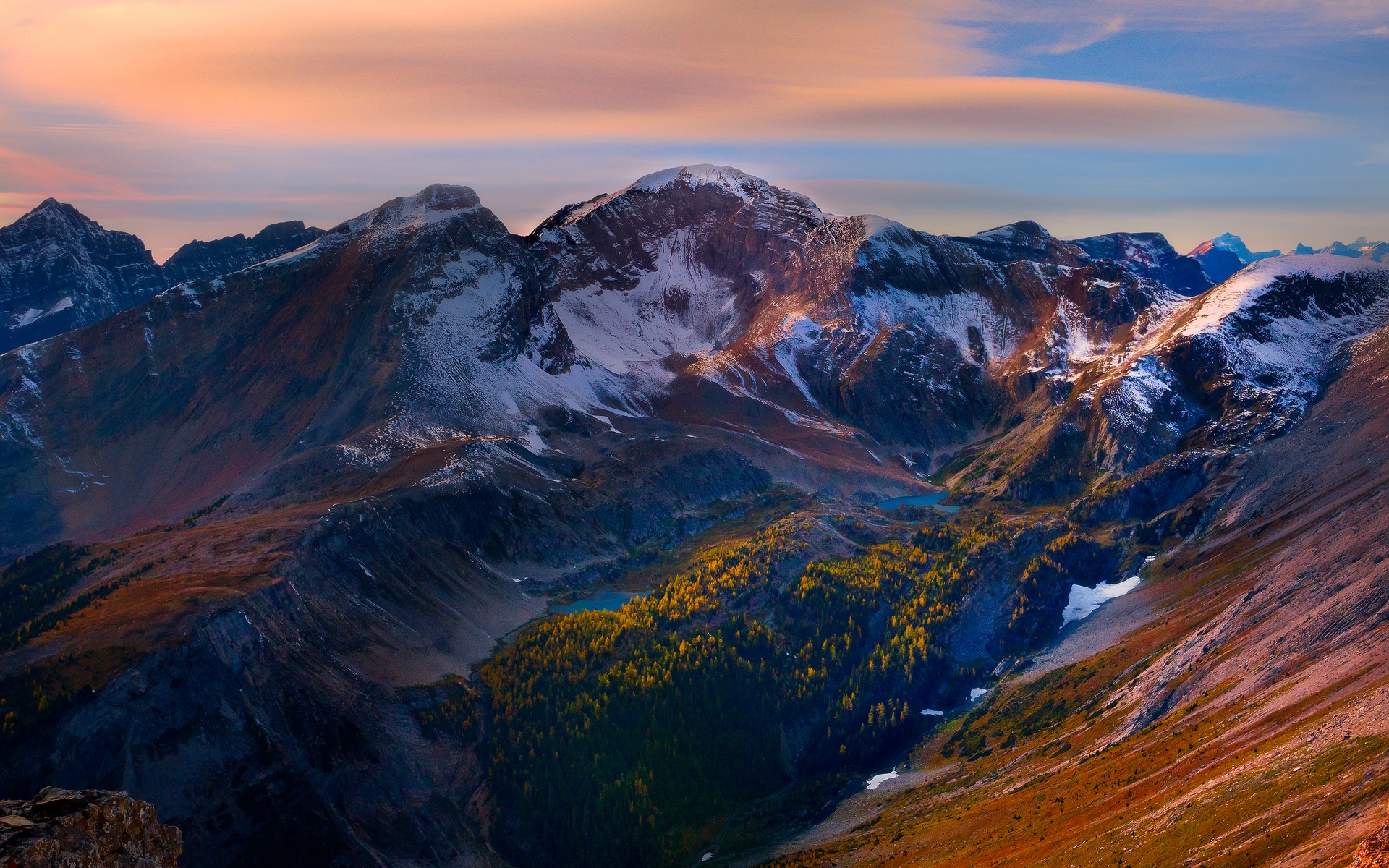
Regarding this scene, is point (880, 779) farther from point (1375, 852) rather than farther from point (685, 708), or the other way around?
point (1375, 852)

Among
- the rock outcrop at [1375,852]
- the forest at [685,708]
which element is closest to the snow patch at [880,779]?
the forest at [685,708]

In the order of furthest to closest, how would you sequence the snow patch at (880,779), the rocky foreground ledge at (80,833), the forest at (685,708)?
the snow patch at (880,779), the forest at (685,708), the rocky foreground ledge at (80,833)

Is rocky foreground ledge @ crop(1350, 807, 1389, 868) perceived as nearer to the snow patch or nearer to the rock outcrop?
the rock outcrop

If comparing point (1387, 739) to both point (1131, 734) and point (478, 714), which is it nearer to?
point (1131, 734)

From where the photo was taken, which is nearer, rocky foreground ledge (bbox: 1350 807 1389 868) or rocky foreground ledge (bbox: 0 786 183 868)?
rocky foreground ledge (bbox: 0 786 183 868)

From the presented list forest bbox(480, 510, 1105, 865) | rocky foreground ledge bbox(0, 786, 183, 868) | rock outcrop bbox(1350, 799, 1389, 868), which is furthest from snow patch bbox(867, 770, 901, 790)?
rocky foreground ledge bbox(0, 786, 183, 868)

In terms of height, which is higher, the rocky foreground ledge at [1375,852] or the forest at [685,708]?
the rocky foreground ledge at [1375,852]

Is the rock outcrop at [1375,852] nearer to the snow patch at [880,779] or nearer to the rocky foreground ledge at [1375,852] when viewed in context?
the rocky foreground ledge at [1375,852]

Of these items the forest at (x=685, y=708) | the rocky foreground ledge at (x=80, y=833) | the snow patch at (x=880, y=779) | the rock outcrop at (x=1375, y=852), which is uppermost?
the rocky foreground ledge at (x=80, y=833)
